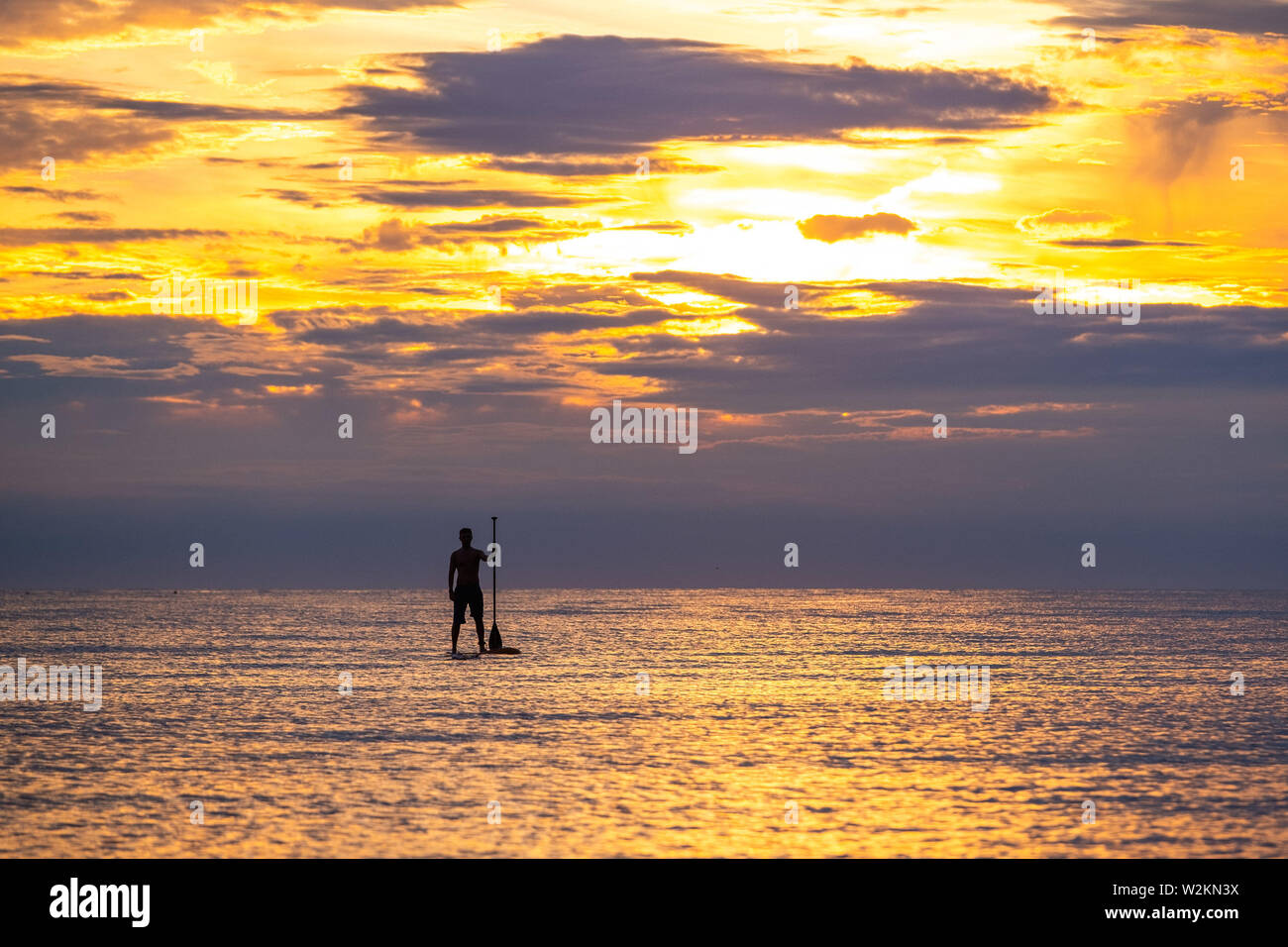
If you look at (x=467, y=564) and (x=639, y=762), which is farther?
(x=467, y=564)

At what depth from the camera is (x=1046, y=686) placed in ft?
86.5

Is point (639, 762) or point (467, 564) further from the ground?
point (467, 564)

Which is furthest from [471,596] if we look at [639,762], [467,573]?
[639,762]

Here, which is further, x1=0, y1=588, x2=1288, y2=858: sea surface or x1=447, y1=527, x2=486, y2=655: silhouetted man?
x1=447, y1=527, x2=486, y2=655: silhouetted man

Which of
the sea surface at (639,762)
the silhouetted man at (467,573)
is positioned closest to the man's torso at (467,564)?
the silhouetted man at (467,573)

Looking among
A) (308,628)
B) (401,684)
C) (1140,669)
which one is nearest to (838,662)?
(1140,669)

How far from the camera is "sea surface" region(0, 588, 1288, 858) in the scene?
38.3ft

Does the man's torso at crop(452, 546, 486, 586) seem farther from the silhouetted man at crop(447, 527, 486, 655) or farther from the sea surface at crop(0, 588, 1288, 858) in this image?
the sea surface at crop(0, 588, 1288, 858)

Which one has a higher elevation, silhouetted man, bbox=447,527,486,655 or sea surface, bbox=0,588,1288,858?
silhouetted man, bbox=447,527,486,655

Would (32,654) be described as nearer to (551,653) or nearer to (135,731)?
(551,653)

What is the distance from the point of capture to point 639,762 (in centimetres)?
1566

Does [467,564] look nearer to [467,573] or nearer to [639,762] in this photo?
[467,573]

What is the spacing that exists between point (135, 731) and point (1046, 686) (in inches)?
647

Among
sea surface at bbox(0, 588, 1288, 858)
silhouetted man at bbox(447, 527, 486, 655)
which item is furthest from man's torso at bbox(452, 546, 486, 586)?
sea surface at bbox(0, 588, 1288, 858)
